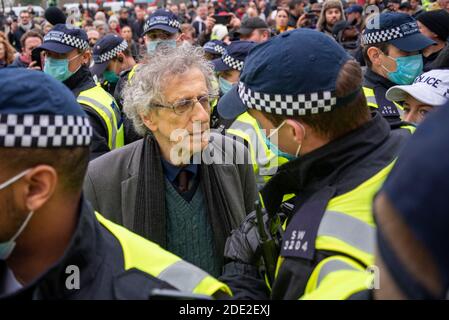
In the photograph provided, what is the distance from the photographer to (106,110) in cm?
452

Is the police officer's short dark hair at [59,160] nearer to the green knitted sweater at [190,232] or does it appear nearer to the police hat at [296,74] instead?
the police hat at [296,74]

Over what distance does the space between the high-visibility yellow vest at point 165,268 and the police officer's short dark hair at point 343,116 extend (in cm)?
67

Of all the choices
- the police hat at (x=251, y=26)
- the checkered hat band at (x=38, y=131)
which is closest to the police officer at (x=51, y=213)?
the checkered hat band at (x=38, y=131)

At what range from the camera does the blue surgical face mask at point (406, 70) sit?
4461 mm

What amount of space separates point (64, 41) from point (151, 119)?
Result: 2607 mm

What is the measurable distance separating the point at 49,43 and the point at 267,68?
3.70m

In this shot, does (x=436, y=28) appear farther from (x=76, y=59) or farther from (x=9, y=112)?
(x=9, y=112)

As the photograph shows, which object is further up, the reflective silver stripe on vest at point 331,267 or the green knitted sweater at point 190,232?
the reflective silver stripe on vest at point 331,267

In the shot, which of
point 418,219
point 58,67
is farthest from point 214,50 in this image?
point 418,219

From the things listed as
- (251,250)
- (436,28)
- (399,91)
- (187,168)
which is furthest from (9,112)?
(436,28)

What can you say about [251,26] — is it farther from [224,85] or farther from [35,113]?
[35,113]

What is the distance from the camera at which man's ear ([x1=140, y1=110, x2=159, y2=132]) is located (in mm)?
2920

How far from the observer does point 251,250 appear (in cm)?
226

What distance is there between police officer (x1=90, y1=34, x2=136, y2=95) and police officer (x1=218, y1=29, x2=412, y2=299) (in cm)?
481
